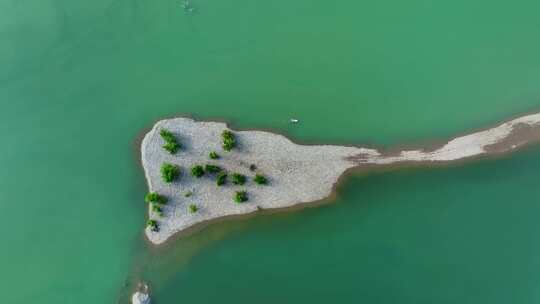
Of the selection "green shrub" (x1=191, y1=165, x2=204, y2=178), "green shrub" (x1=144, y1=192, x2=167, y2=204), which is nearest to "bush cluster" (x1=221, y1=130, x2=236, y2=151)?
"green shrub" (x1=191, y1=165, x2=204, y2=178)

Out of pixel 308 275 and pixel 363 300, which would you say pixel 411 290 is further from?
pixel 308 275

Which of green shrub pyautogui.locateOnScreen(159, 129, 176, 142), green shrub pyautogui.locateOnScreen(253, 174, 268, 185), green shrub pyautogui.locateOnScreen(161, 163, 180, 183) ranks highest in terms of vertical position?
green shrub pyautogui.locateOnScreen(159, 129, 176, 142)

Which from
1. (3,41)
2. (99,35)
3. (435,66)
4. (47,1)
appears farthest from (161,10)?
(435,66)

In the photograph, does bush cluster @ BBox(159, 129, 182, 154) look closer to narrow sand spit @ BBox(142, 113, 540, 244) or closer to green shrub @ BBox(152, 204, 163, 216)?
narrow sand spit @ BBox(142, 113, 540, 244)

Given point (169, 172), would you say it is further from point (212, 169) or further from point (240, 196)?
point (240, 196)

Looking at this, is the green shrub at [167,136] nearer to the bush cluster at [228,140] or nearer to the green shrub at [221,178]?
the bush cluster at [228,140]

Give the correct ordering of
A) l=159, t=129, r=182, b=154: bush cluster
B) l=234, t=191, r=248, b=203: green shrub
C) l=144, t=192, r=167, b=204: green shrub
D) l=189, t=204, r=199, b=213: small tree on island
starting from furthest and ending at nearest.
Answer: l=159, t=129, r=182, b=154: bush cluster → l=189, t=204, r=199, b=213: small tree on island → l=234, t=191, r=248, b=203: green shrub → l=144, t=192, r=167, b=204: green shrub
